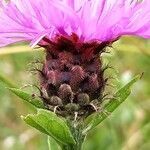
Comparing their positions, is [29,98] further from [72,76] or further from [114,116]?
[114,116]

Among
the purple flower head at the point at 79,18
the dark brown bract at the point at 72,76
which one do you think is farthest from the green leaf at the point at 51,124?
the purple flower head at the point at 79,18

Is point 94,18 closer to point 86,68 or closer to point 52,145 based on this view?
point 86,68

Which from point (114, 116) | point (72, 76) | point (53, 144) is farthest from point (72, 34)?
point (114, 116)

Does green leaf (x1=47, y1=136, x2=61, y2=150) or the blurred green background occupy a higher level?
green leaf (x1=47, y1=136, x2=61, y2=150)

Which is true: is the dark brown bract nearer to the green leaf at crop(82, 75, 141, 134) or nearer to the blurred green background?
the green leaf at crop(82, 75, 141, 134)

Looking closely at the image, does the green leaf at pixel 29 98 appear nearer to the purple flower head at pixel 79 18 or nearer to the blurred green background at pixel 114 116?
the purple flower head at pixel 79 18

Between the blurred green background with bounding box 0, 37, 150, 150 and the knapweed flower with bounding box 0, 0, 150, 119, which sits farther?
the blurred green background with bounding box 0, 37, 150, 150

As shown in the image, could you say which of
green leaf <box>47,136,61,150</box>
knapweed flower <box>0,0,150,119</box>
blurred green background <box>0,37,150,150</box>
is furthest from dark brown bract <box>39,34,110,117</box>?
blurred green background <box>0,37,150,150</box>
